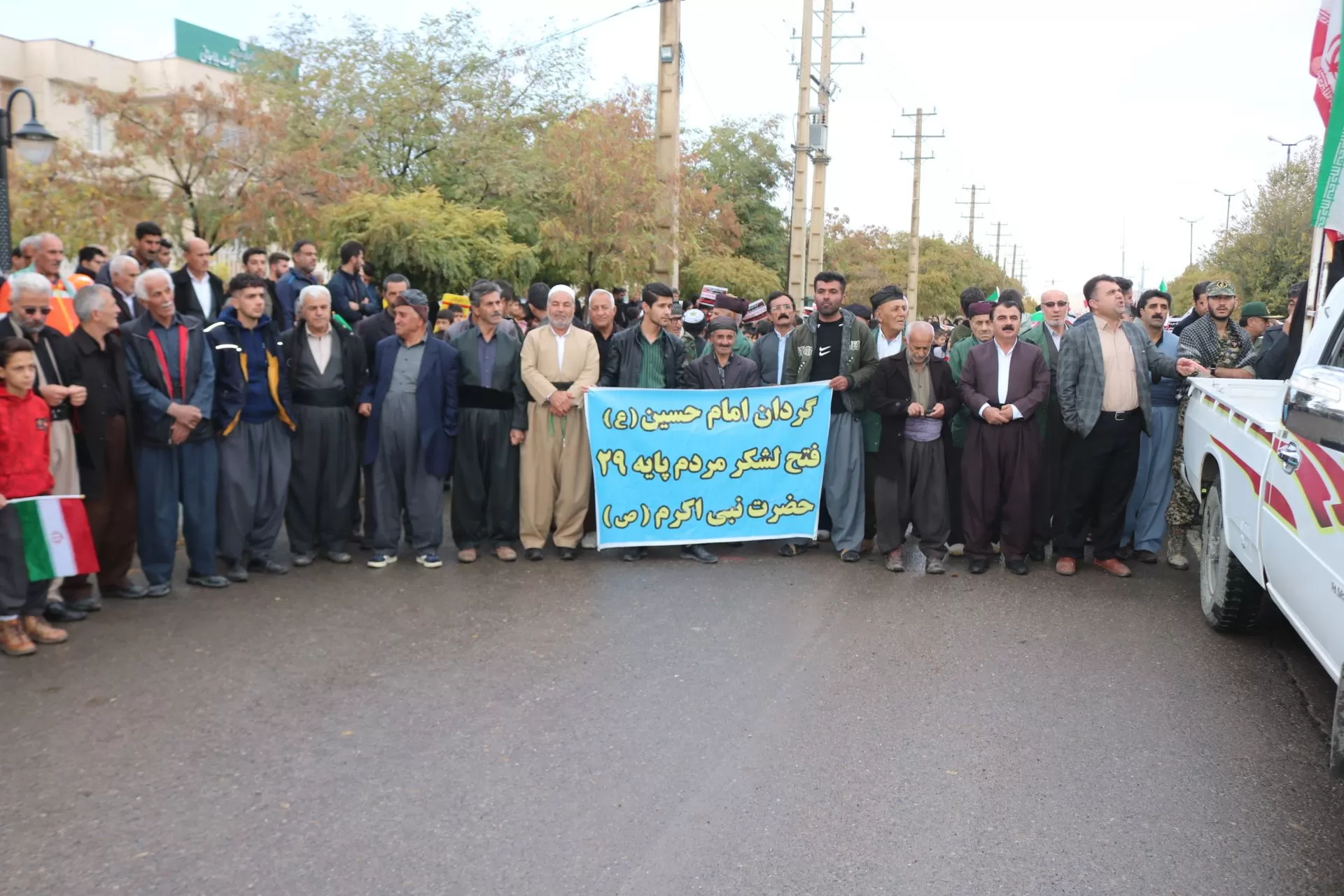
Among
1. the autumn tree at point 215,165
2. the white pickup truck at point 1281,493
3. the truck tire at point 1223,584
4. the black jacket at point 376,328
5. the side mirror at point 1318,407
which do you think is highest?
the autumn tree at point 215,165

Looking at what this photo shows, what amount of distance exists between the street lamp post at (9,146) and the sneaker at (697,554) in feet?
24.6

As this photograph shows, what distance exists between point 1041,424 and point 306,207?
1681 centimetres

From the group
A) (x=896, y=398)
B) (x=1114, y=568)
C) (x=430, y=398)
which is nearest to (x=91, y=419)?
(x=430, y=398)

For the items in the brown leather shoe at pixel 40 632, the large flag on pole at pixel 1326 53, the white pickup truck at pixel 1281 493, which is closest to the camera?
the white pickup truck at pixel 1281 493

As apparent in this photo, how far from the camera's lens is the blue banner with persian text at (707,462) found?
8602mm

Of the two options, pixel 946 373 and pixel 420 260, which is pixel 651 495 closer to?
pixel 946 373

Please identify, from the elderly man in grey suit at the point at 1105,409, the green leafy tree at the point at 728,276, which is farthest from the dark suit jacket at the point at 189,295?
the green leafy tree at the point at 728,276

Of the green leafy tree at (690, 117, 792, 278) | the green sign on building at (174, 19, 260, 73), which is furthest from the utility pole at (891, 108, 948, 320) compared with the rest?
the green sign on building at (174, 19, 260, 73)

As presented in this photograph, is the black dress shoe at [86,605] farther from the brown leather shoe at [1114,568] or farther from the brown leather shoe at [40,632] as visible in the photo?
the brown leather shoe at [1114,568]

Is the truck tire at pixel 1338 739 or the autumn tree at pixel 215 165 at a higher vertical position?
the autumn tree at pixel 215 165

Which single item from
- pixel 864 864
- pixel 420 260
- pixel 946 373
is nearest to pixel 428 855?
pixel 864 864

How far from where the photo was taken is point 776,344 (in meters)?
9.12

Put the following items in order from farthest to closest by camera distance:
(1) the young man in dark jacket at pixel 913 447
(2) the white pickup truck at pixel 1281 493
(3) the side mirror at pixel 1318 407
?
(1) the young man in dark jacket at pixel 913 447 < (2) the white pickup truck at pixel 1281 493 < (3) the side mirror at pixel 1318 407

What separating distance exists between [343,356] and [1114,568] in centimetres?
573
